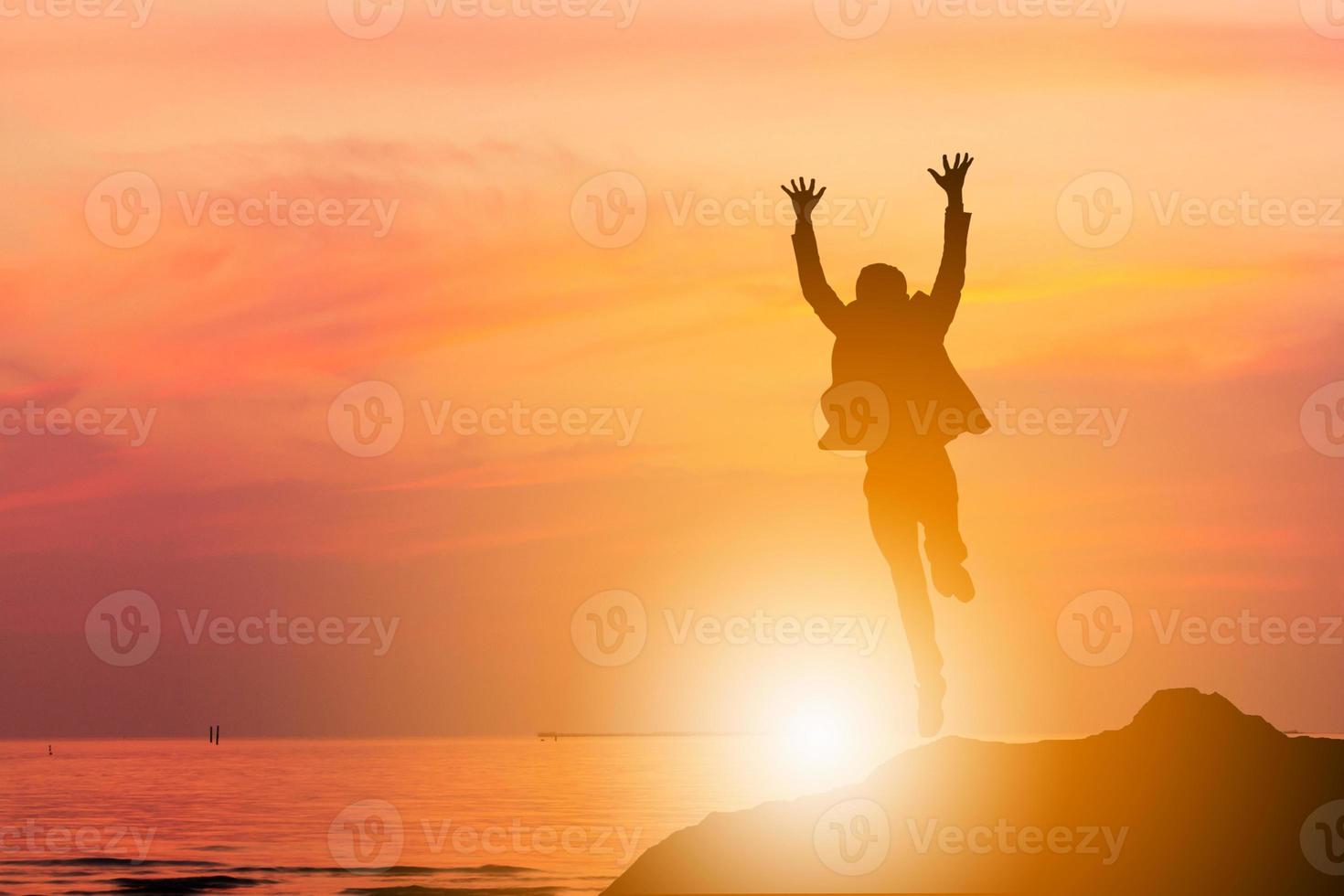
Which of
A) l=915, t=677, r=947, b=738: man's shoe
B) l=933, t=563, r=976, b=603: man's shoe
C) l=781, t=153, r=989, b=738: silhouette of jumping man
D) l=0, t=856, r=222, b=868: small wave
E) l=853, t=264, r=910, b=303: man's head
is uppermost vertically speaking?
l=0, t=856, r=222, b=868: small wave

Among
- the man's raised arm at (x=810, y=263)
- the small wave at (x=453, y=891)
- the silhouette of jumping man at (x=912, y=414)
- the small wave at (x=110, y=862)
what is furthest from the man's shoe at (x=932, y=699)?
the small wave at (x=110, y=862)

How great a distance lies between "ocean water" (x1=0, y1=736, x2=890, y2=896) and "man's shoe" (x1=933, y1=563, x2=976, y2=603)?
115ft

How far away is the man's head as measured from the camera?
1775 centimetres

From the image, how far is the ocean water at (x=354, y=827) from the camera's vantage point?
54781mm

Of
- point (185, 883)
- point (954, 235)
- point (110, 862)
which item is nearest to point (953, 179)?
point (954, 235)

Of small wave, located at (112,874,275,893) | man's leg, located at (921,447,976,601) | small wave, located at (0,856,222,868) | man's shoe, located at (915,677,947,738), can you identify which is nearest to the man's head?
man's leg, located at (921,447,976,601)

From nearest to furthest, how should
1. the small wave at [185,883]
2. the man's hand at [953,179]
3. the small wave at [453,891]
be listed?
the man's hand at [953,179] < the small wave at [453,891] < the small wave at [185,883]

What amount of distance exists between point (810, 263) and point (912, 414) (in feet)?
6.33

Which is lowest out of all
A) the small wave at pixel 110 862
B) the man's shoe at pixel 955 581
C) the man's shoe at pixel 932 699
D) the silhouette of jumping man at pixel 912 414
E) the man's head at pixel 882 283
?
the man's shoe at pixel 932 699

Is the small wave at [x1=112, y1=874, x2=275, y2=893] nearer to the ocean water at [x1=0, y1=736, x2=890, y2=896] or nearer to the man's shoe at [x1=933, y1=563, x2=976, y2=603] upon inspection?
the ocean water at [x1=0, y1=736, x2=890, y2=896]

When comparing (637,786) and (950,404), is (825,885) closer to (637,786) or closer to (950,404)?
(950,404)

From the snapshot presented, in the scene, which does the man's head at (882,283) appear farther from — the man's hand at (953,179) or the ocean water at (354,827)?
the ocean water at (354,827)

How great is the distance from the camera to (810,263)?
18.0 meters

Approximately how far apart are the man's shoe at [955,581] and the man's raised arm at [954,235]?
109 inches
